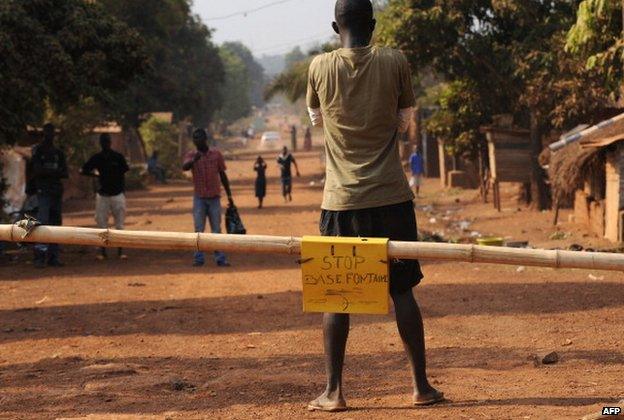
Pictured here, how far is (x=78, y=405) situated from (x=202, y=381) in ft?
3.34

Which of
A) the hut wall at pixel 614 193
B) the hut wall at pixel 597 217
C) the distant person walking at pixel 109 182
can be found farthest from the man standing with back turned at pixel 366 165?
the hut wall at pixel 597 217

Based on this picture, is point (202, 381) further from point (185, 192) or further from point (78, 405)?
point (185, 192)

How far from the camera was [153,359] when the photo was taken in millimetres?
8344

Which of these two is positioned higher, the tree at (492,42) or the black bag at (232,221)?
the tree at (492,42)

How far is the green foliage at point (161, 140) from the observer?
5088 cm

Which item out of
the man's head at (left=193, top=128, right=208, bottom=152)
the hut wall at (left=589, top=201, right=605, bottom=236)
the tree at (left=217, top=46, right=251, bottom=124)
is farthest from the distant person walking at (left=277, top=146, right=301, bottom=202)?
the tree at (left=217, top=46, right=251, bottom=124)

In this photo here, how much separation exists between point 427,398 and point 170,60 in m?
56.5

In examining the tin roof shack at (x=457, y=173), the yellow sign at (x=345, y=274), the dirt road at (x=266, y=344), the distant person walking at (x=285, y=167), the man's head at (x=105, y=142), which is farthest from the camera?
the tin roof shack at (x=457, y=173)

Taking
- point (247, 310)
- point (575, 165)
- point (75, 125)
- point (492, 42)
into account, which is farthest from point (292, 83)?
point (247, 310)

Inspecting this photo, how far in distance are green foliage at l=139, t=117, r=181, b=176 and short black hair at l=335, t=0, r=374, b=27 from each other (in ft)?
145

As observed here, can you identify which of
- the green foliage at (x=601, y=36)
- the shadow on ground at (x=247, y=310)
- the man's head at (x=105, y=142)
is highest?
the green foliage at (x=601, y=36)

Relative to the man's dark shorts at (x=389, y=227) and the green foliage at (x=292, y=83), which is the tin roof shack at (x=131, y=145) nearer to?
the green foliage at (x=292, y=83)

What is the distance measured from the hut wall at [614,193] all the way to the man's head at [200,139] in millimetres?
6589

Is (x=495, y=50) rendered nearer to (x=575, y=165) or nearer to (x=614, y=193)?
(x=575, y=165)
